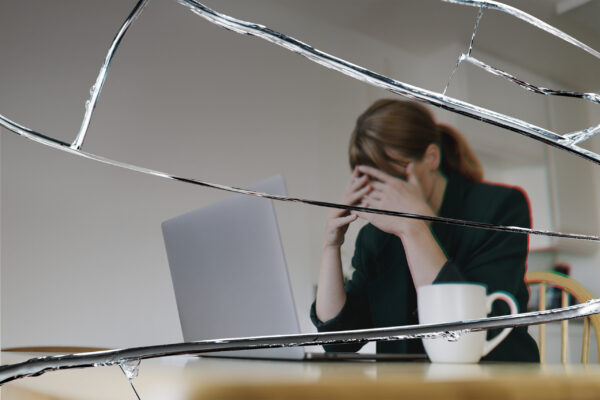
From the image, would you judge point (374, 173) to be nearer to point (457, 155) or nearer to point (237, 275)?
point (457, 155)

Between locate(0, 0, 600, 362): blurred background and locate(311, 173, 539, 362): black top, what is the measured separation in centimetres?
8

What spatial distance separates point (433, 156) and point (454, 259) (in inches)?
15.2

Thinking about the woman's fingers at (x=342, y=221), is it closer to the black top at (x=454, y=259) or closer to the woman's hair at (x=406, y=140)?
the black top at (x=454, y=259)

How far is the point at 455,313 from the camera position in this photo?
46 cm

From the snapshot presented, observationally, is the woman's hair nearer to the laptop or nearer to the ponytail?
the ponytail

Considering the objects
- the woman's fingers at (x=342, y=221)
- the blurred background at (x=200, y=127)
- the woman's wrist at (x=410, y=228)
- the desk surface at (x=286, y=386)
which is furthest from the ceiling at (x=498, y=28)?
the desk surface at (x=286, y=386)

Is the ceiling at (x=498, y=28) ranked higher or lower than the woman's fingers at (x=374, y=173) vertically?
higher

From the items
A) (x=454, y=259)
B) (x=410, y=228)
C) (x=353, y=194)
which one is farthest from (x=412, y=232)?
(x=353, y=194)

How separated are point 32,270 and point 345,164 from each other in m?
1.08

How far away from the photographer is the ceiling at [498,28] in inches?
69.9

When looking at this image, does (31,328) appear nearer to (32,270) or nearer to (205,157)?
(32,270)

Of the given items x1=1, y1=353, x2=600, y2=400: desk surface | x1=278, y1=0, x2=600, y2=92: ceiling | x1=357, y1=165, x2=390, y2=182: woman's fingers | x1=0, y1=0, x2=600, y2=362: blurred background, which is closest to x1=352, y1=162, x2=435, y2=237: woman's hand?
x1=357, y1=165, x2=390, y2=182: woman's fingers

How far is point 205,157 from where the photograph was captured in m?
1.65

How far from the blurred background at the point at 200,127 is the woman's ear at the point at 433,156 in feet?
0.41
